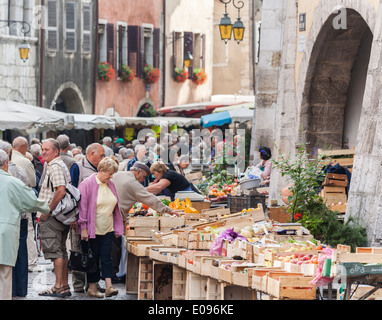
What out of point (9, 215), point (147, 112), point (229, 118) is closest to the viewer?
point (9, 215)

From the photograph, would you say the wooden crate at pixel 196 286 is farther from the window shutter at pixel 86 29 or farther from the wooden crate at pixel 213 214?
the window shutter at pixel 86 29

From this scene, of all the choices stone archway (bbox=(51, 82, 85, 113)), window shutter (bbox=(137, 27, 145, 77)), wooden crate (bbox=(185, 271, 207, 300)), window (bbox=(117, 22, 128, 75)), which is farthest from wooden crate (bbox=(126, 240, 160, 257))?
window shutter (bbox=(137, 27, 145, 77))

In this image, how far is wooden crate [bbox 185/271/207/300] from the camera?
9891 mm

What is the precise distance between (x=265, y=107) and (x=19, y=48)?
36.2 ft

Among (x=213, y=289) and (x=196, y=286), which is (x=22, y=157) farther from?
(x=213, y=289)

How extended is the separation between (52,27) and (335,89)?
2165 centimetres

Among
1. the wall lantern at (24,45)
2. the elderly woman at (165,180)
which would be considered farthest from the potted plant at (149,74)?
the elderly woman at (165,180)

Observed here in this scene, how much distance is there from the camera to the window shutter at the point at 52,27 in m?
35.4

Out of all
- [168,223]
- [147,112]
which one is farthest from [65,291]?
[147,112]

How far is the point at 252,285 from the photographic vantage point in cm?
853

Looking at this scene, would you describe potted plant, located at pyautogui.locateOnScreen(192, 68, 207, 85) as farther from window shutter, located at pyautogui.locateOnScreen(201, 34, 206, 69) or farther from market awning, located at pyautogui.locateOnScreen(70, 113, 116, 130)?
market awning, located at pyautogui.locateOnScreen(70, 113, 116, 130)

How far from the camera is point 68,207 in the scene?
1109 centimetres

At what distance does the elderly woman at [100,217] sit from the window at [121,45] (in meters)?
28.7

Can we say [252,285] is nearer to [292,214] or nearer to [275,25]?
[292,214]
